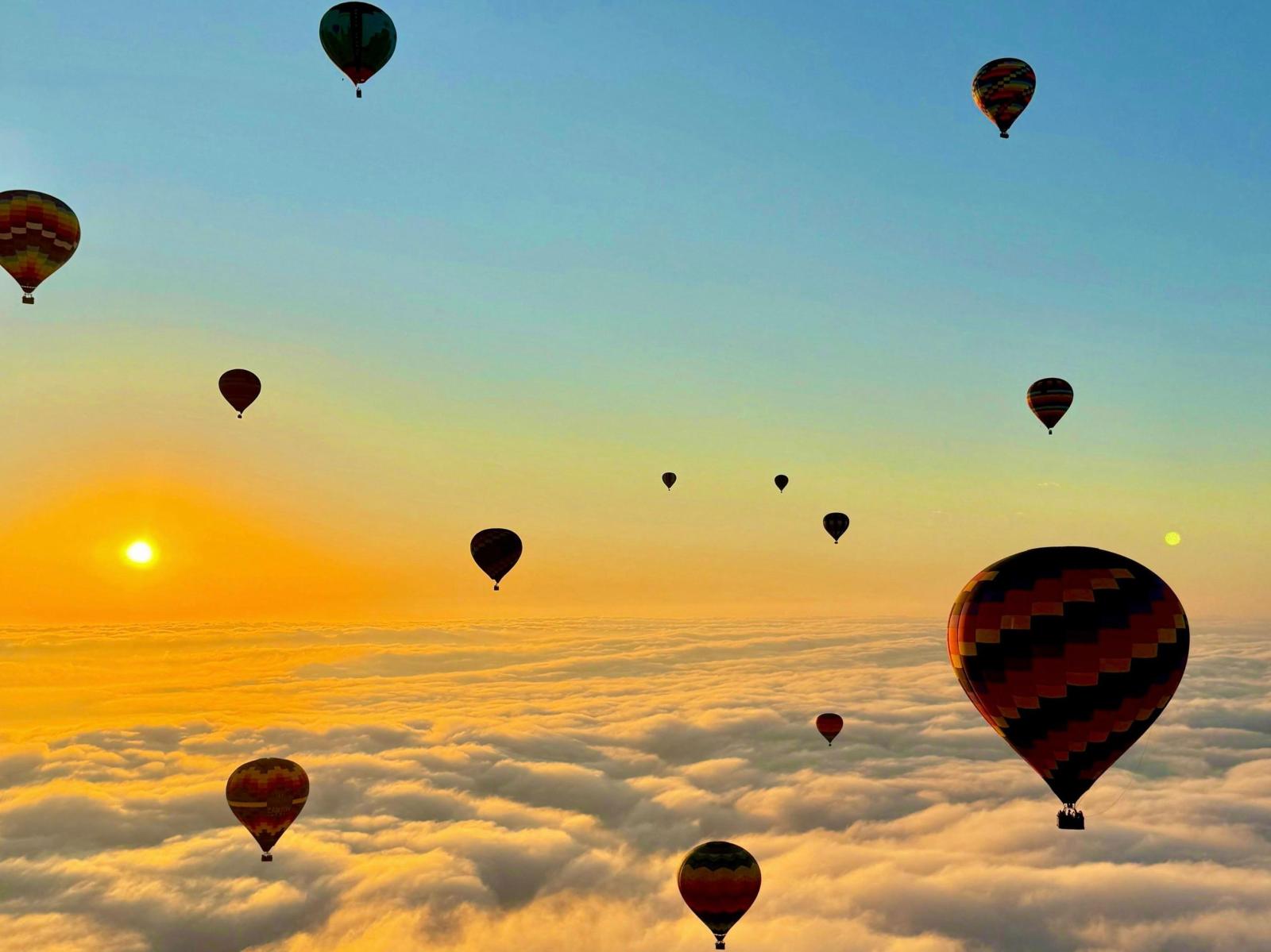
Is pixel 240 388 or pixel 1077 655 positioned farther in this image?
pixel 240 388

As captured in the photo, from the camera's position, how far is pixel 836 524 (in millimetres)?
80312

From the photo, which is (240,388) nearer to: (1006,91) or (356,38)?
(356,38)

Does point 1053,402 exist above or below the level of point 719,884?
above

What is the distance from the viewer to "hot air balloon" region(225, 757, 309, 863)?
64.2 meters

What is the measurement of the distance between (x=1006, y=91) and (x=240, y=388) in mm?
43167

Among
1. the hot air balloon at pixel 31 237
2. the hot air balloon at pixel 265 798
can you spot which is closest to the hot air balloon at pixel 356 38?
the hot air balloon at pixel 31 237

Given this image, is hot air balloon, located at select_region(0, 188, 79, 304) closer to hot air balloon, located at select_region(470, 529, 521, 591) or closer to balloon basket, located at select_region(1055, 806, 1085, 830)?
hot air balloon, located at select_region(470, 529, 521, 591)

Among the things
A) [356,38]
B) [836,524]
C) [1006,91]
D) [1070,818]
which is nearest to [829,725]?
[836,524]

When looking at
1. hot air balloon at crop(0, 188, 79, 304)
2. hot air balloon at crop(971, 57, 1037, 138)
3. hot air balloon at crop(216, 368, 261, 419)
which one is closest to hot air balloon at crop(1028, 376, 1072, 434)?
hot air balloon at crop(971, 57, 1037, 138)

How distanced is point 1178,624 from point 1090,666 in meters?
3.34

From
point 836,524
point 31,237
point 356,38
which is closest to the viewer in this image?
point 356,38

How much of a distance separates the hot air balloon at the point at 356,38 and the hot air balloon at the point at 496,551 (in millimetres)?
27368

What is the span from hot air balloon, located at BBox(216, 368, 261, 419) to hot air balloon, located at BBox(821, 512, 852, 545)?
42424mm

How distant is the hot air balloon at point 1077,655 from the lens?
33188 millimetres
